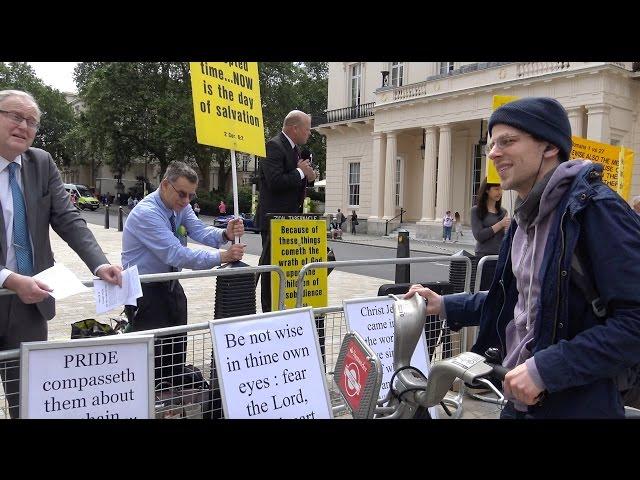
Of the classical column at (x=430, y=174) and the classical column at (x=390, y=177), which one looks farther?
the classical column at (x=390, y=177)

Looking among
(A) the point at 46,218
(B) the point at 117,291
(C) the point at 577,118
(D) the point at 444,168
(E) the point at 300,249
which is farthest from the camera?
(D) the point at 444,168

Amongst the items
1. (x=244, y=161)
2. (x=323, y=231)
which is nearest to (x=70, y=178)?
(x=244, y=161)

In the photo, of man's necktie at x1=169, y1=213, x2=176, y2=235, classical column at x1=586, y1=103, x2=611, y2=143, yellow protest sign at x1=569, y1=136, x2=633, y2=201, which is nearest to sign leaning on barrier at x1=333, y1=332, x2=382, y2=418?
man's necktie at x1=169, y1=213, x2=176, y2=235

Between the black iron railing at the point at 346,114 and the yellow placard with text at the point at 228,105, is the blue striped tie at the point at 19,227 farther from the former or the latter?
the black iron railing at the point at 346,114

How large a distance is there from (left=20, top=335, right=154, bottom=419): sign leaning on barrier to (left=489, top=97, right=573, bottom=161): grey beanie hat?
186 cm

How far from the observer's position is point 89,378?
2.48 meters

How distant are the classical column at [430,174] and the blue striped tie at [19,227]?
25.2 metres

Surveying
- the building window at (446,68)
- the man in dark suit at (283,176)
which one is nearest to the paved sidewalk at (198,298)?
the man in dark suit at (283,176)

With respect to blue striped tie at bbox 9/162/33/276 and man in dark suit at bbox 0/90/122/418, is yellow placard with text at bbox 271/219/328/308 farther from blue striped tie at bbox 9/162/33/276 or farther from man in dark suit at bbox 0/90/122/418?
blue striped tie at bbox 9/162/33/276

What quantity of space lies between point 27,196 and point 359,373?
1.99 m

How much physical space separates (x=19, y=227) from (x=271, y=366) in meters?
1.48

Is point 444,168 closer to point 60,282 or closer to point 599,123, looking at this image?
point 599,123

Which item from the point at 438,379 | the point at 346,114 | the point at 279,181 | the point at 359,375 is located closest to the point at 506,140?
the point at 438,379

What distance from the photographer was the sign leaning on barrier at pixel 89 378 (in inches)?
92.8
